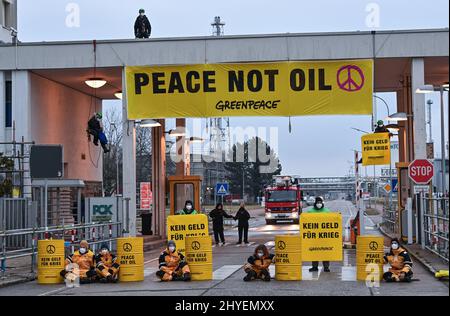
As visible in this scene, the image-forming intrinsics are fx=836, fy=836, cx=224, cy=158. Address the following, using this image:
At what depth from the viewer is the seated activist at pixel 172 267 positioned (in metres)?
18.5

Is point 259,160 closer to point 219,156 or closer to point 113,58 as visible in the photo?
point 219,156

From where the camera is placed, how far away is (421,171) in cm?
2684

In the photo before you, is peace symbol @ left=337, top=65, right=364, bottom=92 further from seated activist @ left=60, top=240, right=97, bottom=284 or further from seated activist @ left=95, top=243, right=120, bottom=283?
seated activist @ left=60, top=240, right=97, bottom=284

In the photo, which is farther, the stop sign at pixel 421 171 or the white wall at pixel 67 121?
the white wall at pixel 67 121

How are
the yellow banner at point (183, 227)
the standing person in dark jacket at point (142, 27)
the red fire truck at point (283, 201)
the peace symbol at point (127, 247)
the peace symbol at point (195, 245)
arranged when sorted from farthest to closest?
the red fire truck at point (283, 201) → the standing person in dark jacket at point (142, 27) → the yellow banner at point (183, 227) → the peace symbol at point (127, 247) → the peace symbol at point (195, 245)

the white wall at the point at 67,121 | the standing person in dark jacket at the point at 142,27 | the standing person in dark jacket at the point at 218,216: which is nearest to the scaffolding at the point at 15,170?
the white wall at the point at 67,121

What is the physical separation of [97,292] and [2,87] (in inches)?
661

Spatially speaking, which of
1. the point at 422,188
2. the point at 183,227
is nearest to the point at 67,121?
the point at 422,188

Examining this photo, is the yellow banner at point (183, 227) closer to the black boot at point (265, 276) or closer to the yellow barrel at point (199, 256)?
the yellow barrel at point (199, 256)

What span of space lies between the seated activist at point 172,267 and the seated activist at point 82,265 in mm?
1506

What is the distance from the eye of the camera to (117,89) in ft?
120

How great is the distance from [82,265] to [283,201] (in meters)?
40.9

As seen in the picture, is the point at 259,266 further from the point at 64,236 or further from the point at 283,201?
the point at 283,201

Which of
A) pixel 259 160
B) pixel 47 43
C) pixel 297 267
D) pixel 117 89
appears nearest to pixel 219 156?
pixel 259 160
